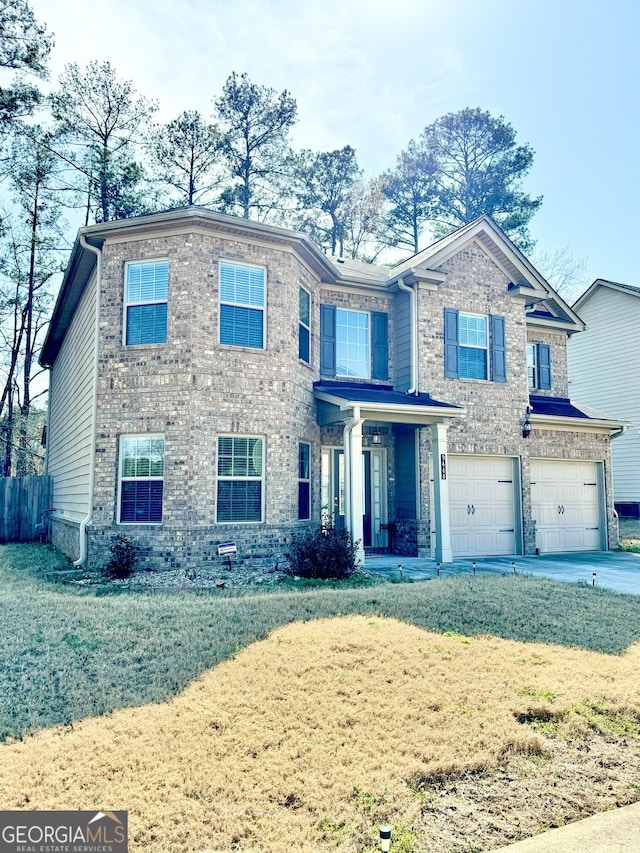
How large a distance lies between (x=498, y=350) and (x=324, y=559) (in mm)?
6975

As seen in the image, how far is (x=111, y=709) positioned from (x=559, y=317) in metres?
14.9

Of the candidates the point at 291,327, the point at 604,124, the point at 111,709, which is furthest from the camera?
the point at 604,124

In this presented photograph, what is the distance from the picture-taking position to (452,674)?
4.88 meters

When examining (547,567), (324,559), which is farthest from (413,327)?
(324,559)

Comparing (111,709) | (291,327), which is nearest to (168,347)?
(291,327)

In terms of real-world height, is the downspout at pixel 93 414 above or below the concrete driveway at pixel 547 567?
above

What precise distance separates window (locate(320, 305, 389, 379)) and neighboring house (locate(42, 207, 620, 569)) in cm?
4

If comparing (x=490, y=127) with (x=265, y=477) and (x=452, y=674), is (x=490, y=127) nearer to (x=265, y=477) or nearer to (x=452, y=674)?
(x=265, y=477)

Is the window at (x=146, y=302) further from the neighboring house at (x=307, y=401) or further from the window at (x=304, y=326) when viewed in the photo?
the window at (x=304, y=326)

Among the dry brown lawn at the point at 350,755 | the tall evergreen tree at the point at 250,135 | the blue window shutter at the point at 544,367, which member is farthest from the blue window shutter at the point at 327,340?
the tall evergreen tree at the point at 250,135

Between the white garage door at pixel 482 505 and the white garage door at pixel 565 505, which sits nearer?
the white garage door at pixel 482 505

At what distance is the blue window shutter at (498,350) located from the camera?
44.5 feet

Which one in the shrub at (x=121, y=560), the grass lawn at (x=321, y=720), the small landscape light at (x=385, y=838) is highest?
the shrub at (x=121, y=560)

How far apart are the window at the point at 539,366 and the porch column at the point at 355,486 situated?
668 cm
